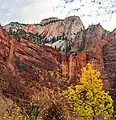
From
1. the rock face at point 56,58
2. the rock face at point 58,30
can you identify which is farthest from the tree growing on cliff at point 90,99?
the rock face at point 58,30

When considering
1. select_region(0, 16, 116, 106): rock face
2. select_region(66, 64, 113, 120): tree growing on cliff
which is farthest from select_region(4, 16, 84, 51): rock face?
select_region(66, 64, 113, 120): tree growing on cliff

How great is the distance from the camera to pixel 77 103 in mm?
36562

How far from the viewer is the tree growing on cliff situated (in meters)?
35.7

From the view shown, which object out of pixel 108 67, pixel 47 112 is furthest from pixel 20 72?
pixel 47 112

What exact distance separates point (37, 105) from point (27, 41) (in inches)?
2930

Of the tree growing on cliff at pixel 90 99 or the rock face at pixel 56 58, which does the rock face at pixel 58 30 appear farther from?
the tree growing on cliff at pixel 90 99

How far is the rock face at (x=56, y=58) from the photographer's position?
7344 centimetres

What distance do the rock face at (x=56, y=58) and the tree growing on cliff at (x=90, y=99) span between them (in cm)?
2453

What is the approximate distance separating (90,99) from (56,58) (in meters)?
64.4

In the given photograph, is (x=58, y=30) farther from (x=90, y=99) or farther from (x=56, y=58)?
(x=90, y=99)

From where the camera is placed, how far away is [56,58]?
328ft

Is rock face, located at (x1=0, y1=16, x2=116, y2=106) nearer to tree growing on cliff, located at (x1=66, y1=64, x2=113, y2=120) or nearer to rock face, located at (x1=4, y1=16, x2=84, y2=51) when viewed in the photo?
rock face, located at (x1=4, y1=16, x2=84, y2=51)

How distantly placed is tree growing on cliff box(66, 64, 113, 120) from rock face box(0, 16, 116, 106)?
80.5 feet

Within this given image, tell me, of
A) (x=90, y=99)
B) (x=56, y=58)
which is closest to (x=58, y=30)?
(x=56, y=58)
